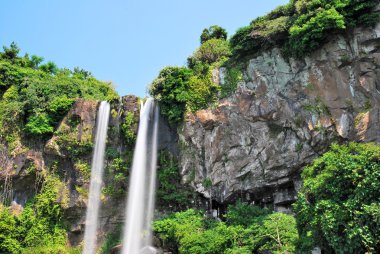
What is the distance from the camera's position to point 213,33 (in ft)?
82.1

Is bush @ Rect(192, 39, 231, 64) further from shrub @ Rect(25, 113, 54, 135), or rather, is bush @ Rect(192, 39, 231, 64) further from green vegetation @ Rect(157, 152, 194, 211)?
shrub @ Rect(25, 113, 54, 135)

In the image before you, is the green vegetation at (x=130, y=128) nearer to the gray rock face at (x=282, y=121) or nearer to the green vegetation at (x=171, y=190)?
the green vegetation at (x=171, y=190)

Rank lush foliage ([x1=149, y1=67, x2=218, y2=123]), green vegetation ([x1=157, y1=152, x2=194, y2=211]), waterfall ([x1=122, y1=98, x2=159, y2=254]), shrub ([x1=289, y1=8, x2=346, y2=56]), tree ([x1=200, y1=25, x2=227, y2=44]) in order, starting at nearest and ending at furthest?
1. shrub ([x1=289, y1=8, x2=346, y2=56])
2. waterfall ([x1=122, y1=98, x2=159, y2=254])
3. green vegetation ([x1=157, y1=152, x2=194, y2=211])
4. lush foliage ([x1=149, y1=67, x2=218, y2=123])
5. tree ([x1=200, y1=25, x2=227, y2=44])

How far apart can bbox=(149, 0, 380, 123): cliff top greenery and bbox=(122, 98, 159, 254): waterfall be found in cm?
113

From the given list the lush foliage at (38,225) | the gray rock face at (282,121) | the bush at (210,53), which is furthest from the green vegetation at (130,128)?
the bush at (210,53)

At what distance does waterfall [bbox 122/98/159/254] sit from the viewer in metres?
17.3

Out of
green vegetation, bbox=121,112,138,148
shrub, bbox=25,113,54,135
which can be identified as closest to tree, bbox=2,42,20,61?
shrub, bbox=25,113,54,135

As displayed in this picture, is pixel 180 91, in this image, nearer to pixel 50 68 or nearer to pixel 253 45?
pixel 253 45

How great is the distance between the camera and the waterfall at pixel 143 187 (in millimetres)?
17283

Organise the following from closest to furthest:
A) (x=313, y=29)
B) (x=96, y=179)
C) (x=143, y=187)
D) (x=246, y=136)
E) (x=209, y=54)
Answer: (x=313, y=29) → (x=246, y=136) → (x=143, y=187) → (x=96, y=179) → (x=209, y=54)

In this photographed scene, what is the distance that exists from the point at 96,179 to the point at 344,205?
13.7m

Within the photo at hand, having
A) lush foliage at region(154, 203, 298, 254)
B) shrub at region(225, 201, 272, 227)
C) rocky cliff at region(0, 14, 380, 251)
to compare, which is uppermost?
rocky cliff at region(0, 14, 380, 251)

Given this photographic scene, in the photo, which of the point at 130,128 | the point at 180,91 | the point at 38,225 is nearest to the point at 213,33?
the point at 180,91

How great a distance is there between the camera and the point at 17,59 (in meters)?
25.7
